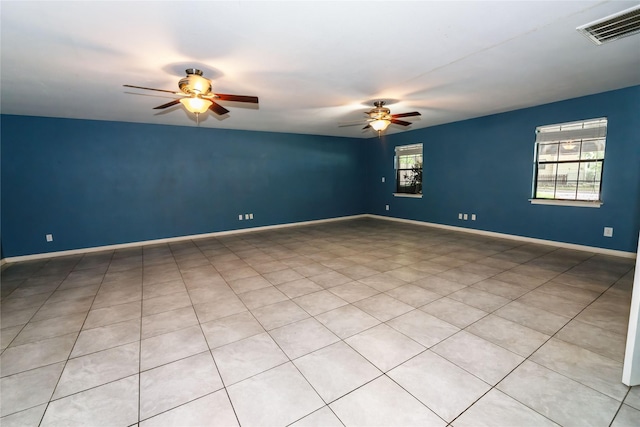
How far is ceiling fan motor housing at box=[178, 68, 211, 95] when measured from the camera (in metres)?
2.83

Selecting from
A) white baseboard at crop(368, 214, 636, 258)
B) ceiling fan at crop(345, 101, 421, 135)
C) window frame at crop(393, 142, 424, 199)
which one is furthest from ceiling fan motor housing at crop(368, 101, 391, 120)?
white baseboard at crop(368, 214, 636, 258)

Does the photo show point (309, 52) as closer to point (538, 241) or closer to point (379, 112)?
point (379, 112)

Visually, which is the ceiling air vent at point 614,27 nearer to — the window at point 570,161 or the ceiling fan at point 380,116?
the ceiling fan at point 380,116

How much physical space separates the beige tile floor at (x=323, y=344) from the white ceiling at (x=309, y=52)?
253 cm

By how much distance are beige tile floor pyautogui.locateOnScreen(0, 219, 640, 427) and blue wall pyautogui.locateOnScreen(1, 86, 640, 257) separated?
1.00 meters

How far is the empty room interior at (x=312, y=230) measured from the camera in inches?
68.9

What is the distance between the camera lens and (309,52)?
2562 millimetres

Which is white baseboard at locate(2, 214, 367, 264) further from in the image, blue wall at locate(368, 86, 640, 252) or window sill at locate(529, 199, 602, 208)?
window sill at locate(529, 199, 602, 208)

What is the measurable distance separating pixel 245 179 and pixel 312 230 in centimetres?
210

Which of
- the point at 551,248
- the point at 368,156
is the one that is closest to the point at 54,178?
the point at 368,156

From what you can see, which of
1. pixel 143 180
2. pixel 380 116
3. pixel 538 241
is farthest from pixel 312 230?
pixel 538 241

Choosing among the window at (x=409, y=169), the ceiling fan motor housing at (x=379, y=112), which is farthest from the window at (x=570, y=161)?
the ceiling fan motor housing at (x=379, y=112)

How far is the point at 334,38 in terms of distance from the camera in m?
2.32

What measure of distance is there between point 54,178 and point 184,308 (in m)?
4.23
